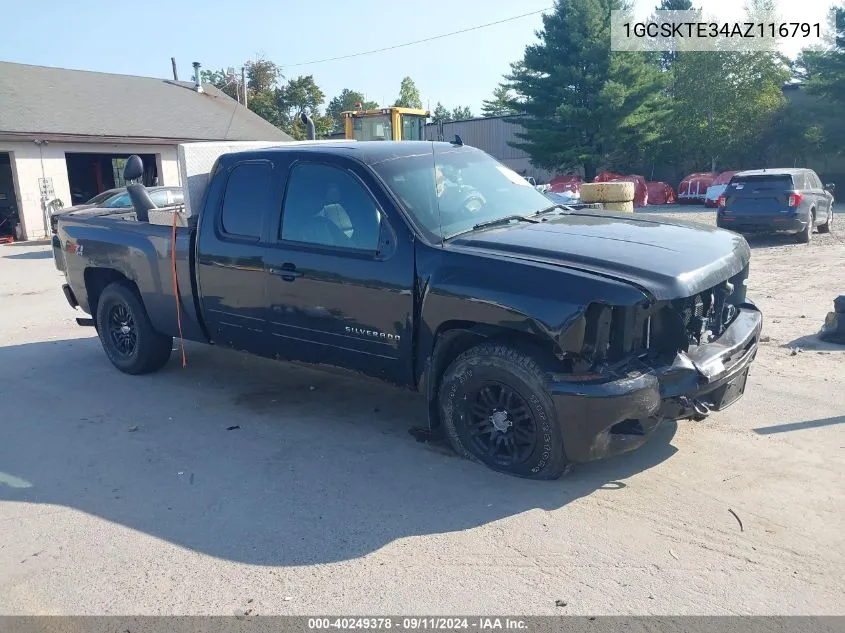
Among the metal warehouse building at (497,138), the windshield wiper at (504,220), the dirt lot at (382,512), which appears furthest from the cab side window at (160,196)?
the metal warehouse building at (497,138)

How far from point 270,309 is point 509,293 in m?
2.01

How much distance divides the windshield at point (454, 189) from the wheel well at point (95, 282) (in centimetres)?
340

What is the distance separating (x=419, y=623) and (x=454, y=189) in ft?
9.61

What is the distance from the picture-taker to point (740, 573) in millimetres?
3316

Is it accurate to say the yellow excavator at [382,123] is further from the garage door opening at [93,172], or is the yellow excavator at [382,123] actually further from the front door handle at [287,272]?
the front door handle at [287,272]

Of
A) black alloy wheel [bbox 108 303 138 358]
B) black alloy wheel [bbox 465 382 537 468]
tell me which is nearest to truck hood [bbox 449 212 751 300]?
black alloy wheel [bbox 465 382 537 468]

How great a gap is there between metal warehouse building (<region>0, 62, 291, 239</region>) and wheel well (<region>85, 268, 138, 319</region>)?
15691 millimetres

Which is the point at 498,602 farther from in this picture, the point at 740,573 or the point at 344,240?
the point at 344,240

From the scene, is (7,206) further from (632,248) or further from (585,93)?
(632,248)

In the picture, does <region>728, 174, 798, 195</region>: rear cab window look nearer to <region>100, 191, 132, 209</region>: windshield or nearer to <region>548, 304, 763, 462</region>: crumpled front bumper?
<region>548, 304, 763, 462</region>: crumpled front bumper

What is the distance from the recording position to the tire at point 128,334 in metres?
6.50

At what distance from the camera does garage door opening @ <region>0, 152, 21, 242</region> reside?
22016mm

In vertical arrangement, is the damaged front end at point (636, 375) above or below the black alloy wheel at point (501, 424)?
above

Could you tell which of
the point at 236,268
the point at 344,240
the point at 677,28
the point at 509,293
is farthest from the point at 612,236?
the point at 677,28
